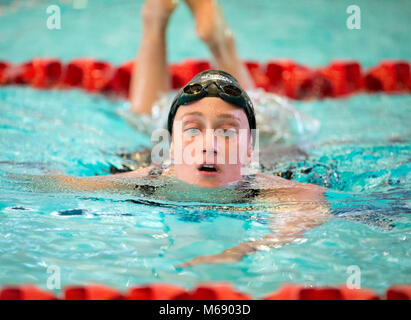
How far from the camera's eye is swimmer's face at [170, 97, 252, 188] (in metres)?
1.93

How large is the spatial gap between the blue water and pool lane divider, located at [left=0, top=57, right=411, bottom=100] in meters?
0.16

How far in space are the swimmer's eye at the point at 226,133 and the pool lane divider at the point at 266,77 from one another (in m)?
2.44

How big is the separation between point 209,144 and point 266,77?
8.90 feet

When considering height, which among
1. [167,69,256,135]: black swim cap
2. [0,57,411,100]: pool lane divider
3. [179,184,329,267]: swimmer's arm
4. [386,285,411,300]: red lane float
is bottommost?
[386,285,411,300]: red lane float

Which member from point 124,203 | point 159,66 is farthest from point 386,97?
point 124,203

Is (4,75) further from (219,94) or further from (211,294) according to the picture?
(211,294)

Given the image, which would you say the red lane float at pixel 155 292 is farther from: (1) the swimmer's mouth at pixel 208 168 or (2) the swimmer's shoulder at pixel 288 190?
(2) the swimmer's shoulder at pixel 288 190

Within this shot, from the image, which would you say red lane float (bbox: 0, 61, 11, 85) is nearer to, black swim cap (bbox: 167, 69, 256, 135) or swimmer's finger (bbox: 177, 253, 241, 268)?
black swim cap (bbox: 167, 69, 256, 135)

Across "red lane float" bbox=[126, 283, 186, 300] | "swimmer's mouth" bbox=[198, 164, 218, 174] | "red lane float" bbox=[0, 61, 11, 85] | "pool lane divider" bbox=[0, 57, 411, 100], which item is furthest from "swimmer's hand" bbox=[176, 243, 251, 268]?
"red lane float" bbox=[0, 61, 11, 85]

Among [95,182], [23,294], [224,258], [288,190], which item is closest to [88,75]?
[95,182]

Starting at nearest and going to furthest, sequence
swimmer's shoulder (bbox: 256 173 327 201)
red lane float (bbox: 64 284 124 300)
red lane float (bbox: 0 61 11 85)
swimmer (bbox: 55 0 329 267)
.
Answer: red lane float (bbox: 64 284 124 300)
swimmer (bbox: 55 0 329 267)
swimmer's shoulder (bbox: 256 173 327 201)
red lane float (bbox: 0 61 11 85)

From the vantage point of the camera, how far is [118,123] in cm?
351

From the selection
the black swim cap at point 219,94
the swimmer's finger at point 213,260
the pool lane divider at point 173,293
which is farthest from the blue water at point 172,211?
the black swim cap at point 219,94
